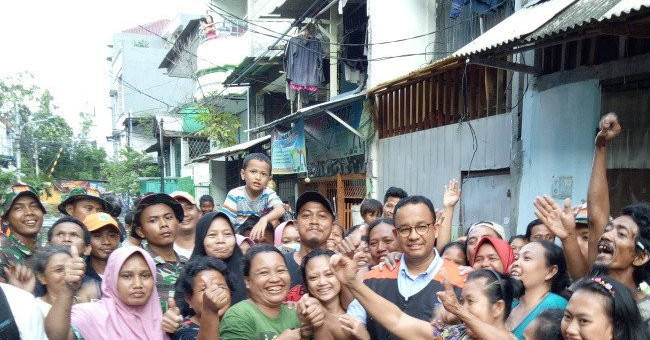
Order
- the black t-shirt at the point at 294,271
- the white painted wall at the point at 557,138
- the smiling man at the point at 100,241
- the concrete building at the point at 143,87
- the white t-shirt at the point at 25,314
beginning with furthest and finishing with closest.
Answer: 1. the concrete building at the point at 143,87
2. the white painted wall at the point at 557,138
3. the smiling man at the point at 100,241
4. the black t-shirt at the point at 294,271
5. the white t-shirt at the point at 25,314

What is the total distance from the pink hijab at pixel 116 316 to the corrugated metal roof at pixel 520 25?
3.71 meters

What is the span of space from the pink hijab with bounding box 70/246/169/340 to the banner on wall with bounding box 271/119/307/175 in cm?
952

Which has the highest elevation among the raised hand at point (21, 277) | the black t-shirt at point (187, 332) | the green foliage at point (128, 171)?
the raised hand at point (21, 277)

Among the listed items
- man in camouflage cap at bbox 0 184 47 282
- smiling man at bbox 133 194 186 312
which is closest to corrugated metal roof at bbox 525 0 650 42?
smiling man at bbox 133 194 186 312

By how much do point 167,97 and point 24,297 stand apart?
3594 centimetres

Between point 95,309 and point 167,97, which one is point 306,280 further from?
point 167,97

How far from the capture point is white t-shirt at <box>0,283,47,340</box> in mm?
2045

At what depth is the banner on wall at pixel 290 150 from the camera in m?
12.4

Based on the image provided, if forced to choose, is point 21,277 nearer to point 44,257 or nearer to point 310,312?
point 44,257

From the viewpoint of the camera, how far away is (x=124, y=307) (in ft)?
9.03

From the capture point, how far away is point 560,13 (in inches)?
191

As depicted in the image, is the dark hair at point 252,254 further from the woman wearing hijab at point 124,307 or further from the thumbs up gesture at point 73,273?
the thumbs up gesture at point 73,273

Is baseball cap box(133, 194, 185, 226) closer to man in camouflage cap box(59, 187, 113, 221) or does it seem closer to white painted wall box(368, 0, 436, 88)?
man in camouflage cap box(59, 187, 113, 221)

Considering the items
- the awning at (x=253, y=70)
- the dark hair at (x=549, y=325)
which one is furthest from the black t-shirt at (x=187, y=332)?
the awning at (x=253, y=70)
